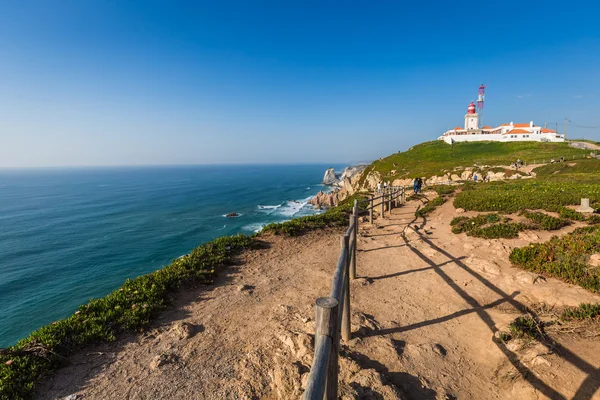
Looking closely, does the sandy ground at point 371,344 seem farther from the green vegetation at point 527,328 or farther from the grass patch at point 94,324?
the grass patch at point 94,324

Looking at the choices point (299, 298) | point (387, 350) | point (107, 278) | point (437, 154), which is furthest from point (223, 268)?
point (437, 154)

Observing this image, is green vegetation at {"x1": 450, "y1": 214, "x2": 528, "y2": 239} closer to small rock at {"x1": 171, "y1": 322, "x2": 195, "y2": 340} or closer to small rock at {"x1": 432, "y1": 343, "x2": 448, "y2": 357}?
small rock at {"x1": 432, "y1": 343, "x2": 448, "y2": 357}

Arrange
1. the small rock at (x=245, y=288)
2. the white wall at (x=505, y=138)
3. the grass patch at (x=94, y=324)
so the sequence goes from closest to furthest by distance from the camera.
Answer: the grass patch at (x=94, y=324) < the small rock at (x=245, y=288) < the white wall at (x=505, y=138)

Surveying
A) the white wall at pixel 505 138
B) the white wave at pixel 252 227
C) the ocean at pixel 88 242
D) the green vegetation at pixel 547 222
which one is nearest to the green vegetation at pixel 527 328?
the green vegetation at pixel 547 222

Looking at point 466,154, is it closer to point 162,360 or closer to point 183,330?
point 183,330

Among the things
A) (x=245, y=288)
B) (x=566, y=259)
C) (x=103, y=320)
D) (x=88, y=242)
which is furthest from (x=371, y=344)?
(x=88, y=242)

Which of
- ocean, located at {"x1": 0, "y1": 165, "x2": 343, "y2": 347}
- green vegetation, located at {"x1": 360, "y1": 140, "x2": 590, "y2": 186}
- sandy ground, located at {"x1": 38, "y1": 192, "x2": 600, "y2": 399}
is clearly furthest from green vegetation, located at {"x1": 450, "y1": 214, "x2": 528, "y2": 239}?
green vegetation, located at {"x1": 360, "y1": 140, "x2": 590, "y2": 186}
